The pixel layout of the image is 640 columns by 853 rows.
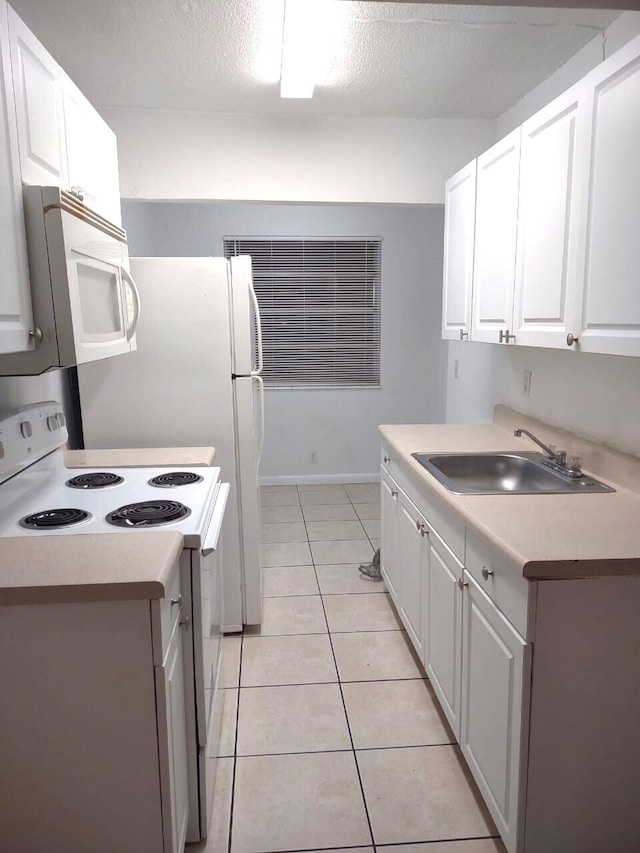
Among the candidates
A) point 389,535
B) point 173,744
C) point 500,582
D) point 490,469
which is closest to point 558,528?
point 500,582

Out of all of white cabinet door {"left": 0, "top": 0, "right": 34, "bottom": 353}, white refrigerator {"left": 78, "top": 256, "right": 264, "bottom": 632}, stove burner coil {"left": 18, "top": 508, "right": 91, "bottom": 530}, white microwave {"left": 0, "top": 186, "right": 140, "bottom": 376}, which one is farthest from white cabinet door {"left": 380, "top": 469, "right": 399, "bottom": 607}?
white cabinet door {"left": 0, "top": 0, "right": 34, "bottom": 353}

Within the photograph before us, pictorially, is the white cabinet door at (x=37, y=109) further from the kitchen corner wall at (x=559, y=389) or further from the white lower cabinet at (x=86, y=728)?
the kitchen corner wall at (x=559, y=389)

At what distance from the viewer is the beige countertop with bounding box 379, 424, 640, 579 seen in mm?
1416

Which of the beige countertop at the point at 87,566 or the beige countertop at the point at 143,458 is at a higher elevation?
the beige countertop at the point at 143,458

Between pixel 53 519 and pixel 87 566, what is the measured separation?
441 millimetres

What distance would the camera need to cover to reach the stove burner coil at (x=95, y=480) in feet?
6.91

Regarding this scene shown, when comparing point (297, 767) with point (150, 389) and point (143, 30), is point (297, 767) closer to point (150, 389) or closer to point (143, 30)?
point (150, 389)

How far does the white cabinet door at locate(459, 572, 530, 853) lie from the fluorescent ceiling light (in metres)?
1.86

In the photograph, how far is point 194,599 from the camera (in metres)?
1.68

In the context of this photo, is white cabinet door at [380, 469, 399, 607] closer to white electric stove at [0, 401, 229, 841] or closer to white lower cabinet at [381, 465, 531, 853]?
white lower cabinet at [381, 465, 531, 853]

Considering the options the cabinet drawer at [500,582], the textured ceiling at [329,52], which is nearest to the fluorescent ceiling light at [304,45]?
the textured ceiling at [329,52]

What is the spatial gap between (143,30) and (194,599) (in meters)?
2.04

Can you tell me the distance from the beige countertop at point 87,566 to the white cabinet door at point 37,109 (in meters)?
0.88

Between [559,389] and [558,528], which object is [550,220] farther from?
[558,528]
